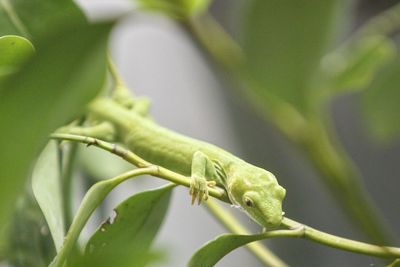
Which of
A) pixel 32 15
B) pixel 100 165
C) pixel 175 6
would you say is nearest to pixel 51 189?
pixel 32 15

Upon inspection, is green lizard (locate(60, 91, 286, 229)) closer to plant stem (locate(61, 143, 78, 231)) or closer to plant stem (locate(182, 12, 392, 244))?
plant stem (locate(61, 143, 78, 231))

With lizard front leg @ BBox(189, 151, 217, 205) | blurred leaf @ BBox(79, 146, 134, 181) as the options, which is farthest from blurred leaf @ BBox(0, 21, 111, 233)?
blurred leaf @ BBox(79, 146, 134, 181)

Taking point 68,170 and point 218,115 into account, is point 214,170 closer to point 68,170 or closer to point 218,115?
point 68,170

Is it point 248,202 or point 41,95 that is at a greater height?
point 41,95

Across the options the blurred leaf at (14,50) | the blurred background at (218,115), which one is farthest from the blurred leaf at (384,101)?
the blurred leaf at (14,50)

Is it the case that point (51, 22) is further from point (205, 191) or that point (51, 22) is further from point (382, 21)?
point (382, 21)

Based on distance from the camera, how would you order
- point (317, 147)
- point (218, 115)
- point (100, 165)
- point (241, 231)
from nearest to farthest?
point (241, 231) < point (100, 165) < point (317, 147) < point (218, 115)

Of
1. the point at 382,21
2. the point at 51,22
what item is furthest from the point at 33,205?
the point at 382,21
